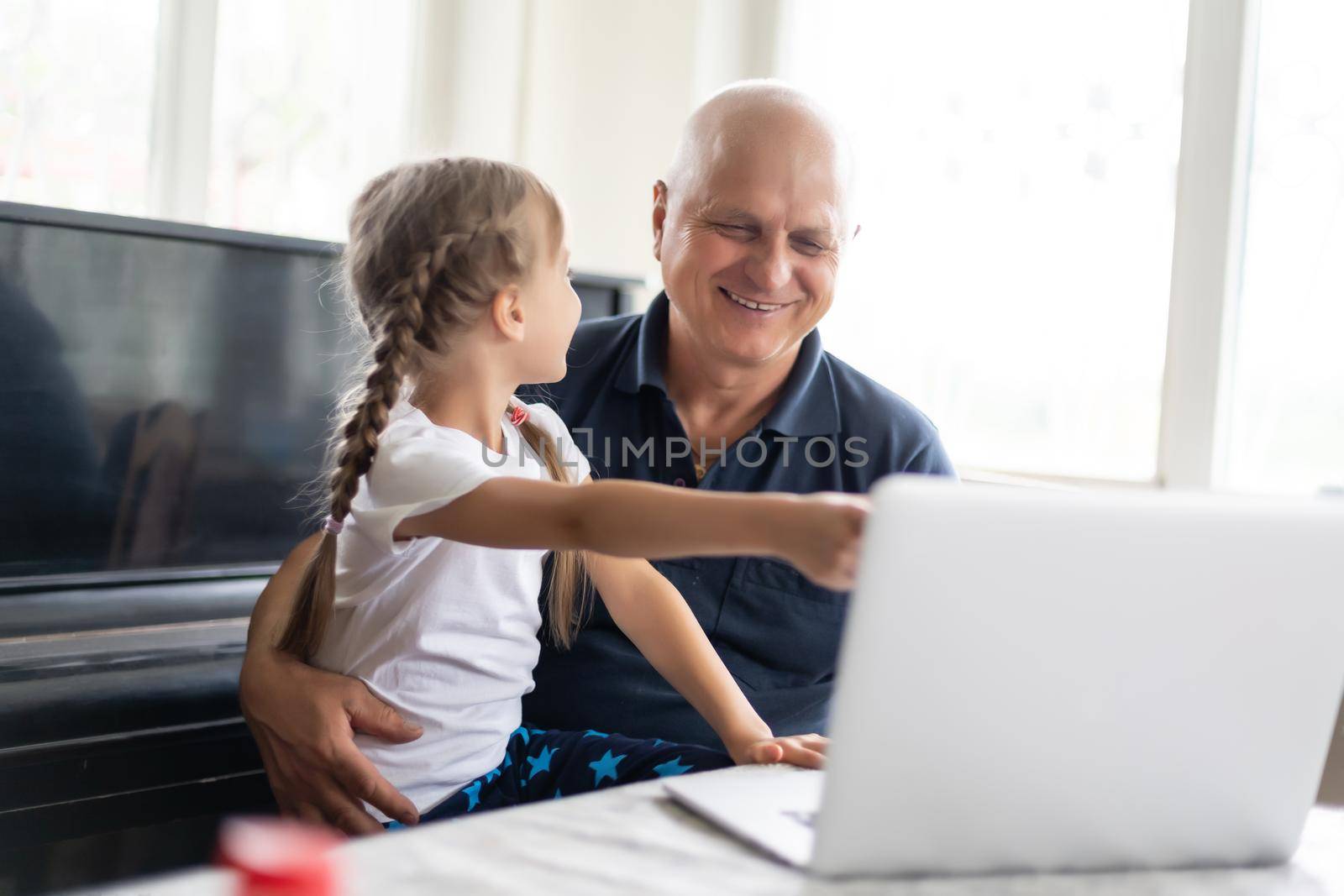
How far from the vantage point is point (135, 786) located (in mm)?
1376

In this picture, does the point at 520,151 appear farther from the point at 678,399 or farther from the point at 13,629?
the point at 13,629

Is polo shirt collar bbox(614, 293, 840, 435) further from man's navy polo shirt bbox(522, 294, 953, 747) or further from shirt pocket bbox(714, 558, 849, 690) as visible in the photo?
shirt pocket bbox(714, 558, 849, 690)

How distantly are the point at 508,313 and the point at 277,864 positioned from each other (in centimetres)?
80

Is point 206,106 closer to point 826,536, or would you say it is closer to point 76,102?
point 76,102

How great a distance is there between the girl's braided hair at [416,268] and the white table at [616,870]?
47cm

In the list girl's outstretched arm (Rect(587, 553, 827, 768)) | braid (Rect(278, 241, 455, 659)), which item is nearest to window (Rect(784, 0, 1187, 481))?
girl's outstretched arm (Rect(587, 553, 827, 768))

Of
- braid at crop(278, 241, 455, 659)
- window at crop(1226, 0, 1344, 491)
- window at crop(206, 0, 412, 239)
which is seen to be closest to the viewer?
braid at crop(278, 241, 455, 659)

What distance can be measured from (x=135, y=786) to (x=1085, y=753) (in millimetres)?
1126

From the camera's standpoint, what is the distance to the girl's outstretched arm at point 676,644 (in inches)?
46.7

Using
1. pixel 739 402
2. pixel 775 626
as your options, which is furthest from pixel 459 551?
pixel 739 402

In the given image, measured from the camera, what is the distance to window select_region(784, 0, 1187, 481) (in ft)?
7.92

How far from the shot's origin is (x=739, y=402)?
68.2 inches

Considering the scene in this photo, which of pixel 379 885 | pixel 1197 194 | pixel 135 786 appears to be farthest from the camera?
pixel 1197 194

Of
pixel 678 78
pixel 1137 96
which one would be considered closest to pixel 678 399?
pixel 1137 96
